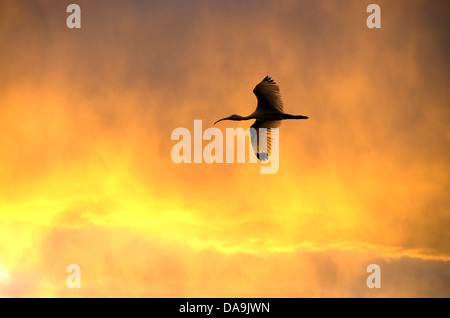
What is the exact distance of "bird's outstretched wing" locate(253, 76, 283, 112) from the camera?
99.9ft

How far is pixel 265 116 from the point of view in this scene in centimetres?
3116

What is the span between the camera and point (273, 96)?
30.7 metres

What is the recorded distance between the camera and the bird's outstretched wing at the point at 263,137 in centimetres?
3147

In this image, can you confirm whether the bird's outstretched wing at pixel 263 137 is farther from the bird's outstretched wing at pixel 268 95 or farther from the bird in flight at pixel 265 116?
the bird's outstretched wing at pixel 268 95

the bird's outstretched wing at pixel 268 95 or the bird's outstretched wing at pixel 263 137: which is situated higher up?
the bird's outstretched wing at pixel 268 95

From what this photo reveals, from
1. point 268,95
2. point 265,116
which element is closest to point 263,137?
point 265,116

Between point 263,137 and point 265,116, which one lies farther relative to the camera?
point 263,137

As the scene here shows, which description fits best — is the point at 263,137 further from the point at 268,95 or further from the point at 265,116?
the point at 268,95

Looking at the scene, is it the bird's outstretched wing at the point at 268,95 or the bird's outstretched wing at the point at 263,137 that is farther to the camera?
the bird's outstretched wing at the point at 263,137

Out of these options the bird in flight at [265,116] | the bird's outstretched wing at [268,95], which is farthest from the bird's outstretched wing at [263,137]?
the bird's outstretched wing at [268,95]

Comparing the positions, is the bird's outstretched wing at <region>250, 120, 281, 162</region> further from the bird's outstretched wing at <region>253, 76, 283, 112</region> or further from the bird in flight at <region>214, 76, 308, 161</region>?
the bird's outstretched wing at <region>253, 76, 283, 112</region>

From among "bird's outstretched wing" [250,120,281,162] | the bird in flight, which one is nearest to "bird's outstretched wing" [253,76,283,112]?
the bird in flight

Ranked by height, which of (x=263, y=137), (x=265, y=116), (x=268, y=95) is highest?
(x=268, y=95)

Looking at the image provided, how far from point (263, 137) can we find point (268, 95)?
2.18m
